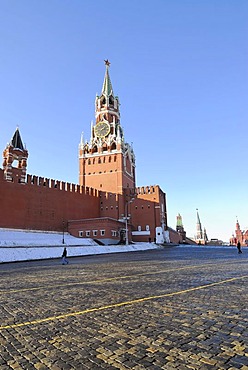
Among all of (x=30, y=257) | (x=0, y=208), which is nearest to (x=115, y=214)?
(x=0, y=208)

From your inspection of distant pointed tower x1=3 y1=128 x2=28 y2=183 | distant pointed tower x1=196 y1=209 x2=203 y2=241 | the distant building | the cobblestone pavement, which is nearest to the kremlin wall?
distant pointed tower x1=3 y1=128 x2=28 y2=183

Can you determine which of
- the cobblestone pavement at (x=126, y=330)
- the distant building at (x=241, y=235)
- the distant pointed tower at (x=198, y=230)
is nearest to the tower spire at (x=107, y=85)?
the distant building at (x=241, y=235)

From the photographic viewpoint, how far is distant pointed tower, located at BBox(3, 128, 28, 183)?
34219 mm

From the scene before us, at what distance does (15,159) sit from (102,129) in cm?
2242

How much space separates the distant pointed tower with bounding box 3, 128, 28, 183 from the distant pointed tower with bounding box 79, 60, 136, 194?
52.1 feet

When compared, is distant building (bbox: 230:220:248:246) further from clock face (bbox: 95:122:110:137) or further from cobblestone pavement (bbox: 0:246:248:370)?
cobblestone pavement (bbox: 0:246:248:370)

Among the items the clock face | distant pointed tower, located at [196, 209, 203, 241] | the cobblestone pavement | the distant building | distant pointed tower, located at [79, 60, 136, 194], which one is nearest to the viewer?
the cobblestone pavement

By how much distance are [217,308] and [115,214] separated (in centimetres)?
4088

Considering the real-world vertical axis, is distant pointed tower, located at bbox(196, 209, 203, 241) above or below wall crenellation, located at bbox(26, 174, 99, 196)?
below

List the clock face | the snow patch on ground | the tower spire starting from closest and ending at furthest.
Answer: the snow patch on ground, the clock face, the tower spire

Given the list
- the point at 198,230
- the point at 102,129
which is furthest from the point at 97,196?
the point at 198,230

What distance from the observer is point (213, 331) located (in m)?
3.58

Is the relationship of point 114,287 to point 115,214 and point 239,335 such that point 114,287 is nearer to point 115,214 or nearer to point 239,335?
point 239,335

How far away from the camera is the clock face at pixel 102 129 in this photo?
53.9 metres
